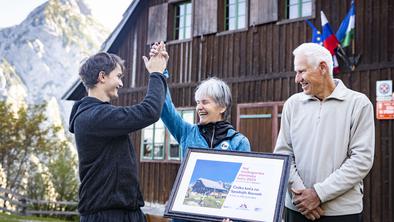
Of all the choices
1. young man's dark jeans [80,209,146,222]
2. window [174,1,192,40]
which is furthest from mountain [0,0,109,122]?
young man's dark jeans [80,209,146,222]

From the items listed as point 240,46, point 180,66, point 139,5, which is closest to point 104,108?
point 240,46

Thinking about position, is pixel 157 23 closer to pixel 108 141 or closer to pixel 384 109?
pixel 384 109

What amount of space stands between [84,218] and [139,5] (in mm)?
11456

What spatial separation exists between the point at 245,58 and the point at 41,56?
6124 cm

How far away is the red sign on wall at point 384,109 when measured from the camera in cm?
866

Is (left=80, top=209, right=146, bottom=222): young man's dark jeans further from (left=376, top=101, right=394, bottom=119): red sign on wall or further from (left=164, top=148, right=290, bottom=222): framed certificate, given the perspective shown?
(left=376, top=101, right=394, bottom=119): red sign on wall

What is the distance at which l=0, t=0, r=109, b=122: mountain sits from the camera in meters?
63.4

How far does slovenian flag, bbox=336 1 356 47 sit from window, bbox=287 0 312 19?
114 cm

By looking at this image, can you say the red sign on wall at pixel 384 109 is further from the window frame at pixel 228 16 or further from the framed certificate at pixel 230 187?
the framed certificate at pixel 230 187

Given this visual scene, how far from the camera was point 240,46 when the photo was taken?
37.3 feet

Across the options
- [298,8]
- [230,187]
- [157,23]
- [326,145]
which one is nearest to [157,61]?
[230,187]

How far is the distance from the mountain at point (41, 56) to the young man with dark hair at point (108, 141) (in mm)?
59945

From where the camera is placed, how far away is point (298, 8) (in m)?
10.4

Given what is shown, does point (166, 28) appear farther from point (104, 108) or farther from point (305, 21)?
point (104, 108)
